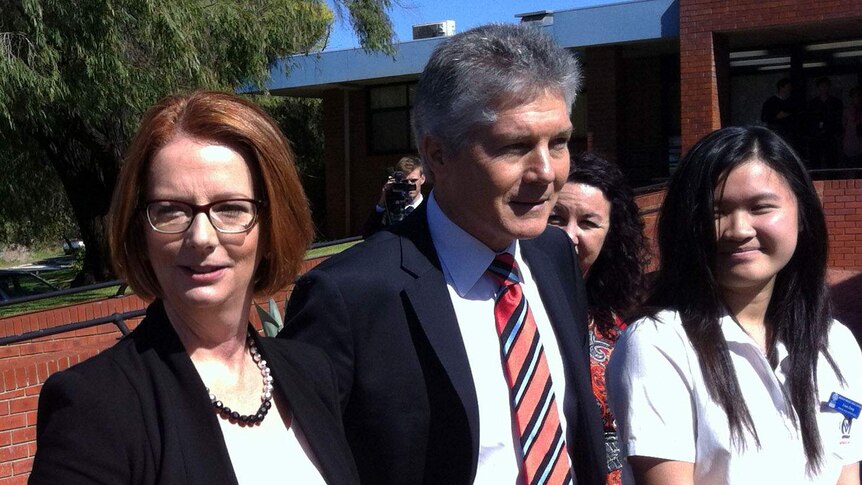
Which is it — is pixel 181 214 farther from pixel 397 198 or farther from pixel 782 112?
pixel 782 112

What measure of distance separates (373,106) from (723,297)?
67.0 feet

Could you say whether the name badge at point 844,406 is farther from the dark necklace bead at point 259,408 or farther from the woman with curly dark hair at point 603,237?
the dark necklace bead at point 259,408

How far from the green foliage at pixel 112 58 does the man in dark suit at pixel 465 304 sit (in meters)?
6.11

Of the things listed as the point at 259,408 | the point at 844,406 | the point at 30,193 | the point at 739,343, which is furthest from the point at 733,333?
the point at 30,193

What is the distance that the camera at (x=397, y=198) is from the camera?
7.77 meters

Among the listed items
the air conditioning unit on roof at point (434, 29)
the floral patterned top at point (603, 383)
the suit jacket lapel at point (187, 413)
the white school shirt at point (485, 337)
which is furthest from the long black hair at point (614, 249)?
the air conditioning unit on roof at point (434, 29)

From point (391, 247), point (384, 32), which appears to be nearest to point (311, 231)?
point (391, 247)

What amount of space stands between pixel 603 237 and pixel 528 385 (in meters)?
1.34

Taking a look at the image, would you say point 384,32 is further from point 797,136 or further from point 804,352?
point 804,352

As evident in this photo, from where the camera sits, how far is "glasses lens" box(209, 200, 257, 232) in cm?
196

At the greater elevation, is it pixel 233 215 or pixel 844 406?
pixel 233 215

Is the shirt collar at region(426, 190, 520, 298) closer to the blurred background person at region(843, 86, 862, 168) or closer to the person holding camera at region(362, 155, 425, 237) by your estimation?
the person holding camera at region(362, 155, 425, 237)

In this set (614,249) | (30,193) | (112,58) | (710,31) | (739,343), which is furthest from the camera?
(30,193)

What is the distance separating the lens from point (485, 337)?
2471 millimetres
